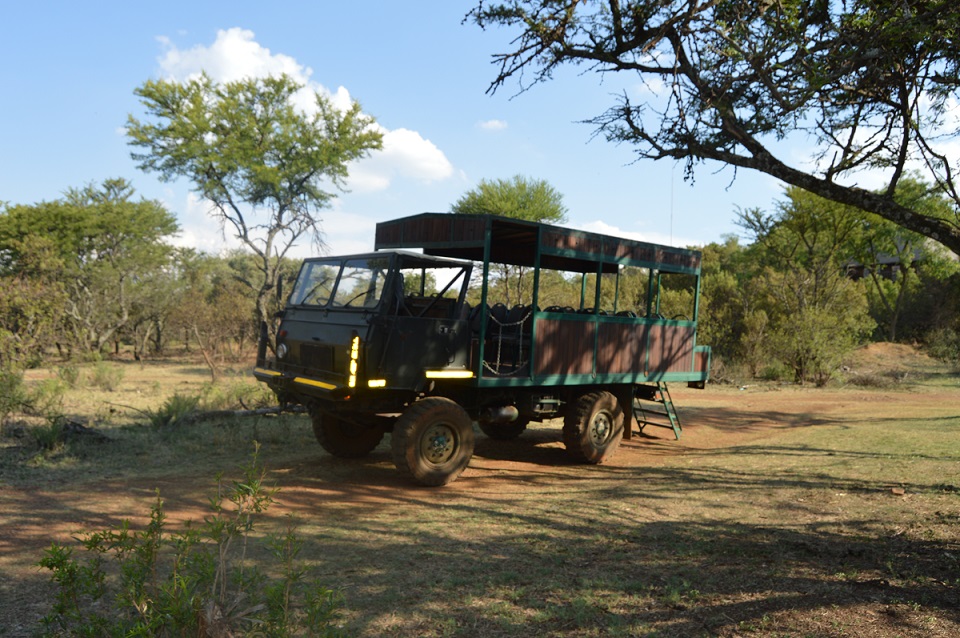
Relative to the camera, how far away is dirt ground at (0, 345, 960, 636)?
17.1ft

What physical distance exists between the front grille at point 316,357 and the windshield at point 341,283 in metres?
0.56

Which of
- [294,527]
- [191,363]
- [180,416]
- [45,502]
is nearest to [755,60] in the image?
[294,527]

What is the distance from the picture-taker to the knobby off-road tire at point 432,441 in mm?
7551

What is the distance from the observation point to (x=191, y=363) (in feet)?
84.3

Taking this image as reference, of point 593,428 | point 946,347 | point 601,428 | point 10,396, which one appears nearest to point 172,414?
point 10,396

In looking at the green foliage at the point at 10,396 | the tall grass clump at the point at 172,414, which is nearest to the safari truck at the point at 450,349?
the tall grass clump at the point at 172,414

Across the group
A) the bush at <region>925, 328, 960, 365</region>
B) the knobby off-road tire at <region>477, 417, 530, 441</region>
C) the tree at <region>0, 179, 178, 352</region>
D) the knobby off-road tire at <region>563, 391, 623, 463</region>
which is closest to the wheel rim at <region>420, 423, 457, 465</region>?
the knobby off-road tire at <region>563, 391, 623, 463</region>

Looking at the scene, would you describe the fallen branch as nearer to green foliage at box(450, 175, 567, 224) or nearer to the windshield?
the windshield

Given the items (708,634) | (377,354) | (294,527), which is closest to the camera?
(708,634)

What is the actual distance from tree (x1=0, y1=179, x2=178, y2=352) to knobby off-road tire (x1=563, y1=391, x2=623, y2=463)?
2048 centimetres

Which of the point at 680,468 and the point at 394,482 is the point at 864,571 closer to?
the point at 680,468

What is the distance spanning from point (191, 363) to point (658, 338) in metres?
20.6

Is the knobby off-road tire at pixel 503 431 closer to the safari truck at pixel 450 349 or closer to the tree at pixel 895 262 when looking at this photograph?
Result: the safari truck at pixel 450 349

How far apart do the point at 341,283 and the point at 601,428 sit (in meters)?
4.20
